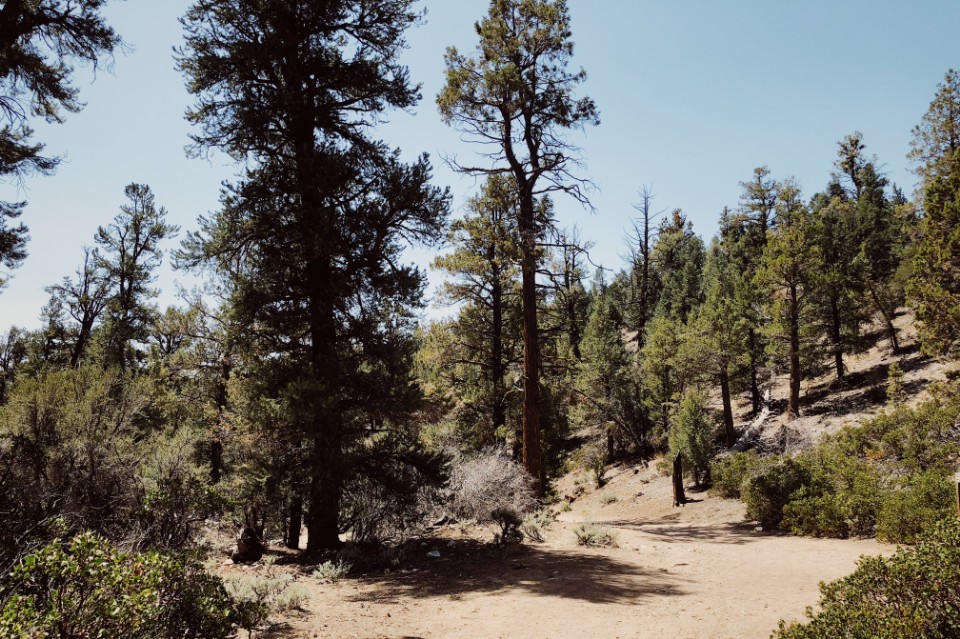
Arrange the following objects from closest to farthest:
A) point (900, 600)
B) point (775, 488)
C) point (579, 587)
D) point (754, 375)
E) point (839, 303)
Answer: point (900, 600) → point (579, 587) → point (775, 488) → point (839, 303) → point (754, 375)

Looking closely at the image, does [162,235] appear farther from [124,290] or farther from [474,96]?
[474,96]

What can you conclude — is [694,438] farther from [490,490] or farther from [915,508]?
[490,490]

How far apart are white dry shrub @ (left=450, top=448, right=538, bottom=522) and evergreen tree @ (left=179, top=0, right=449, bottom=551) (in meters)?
1.15

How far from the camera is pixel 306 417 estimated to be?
8516 millimetres

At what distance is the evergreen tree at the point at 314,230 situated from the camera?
9352 millimetres

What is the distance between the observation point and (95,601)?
3188 millimetres

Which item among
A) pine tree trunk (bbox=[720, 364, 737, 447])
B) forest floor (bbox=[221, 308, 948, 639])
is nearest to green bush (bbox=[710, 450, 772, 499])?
forest floor (bbox=[221, 308, 948, 639])

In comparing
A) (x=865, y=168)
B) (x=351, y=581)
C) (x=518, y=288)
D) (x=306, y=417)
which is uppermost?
(x=865, y=168)

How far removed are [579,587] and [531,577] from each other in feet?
2.81

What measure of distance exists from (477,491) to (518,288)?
837 centimetres

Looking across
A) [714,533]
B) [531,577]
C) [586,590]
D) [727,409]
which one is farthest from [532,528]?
[727,409]

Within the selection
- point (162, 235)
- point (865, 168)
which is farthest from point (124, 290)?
point (865, 168)

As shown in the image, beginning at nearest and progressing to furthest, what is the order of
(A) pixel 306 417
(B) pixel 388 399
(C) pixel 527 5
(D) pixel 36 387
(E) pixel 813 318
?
(A) pixel 306 417, (B) pixel 388 399, (C) pixel 527 5, (D) pixel 36 387, (E) pixel 813 318

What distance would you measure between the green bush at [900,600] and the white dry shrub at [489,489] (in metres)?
6.16
